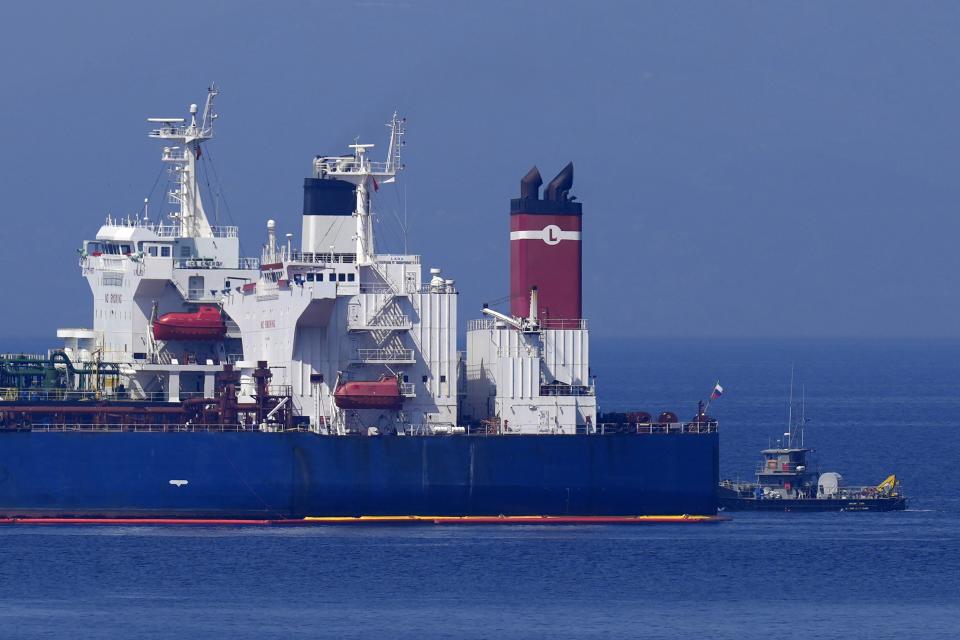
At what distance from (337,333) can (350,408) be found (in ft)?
7.25

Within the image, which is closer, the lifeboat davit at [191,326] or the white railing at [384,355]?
the white railing at [384,355]

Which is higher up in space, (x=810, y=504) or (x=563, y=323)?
(x=563, y=323)

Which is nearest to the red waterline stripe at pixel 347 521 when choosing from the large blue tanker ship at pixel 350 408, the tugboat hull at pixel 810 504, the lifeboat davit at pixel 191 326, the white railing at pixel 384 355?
the large blue tanker ship at pixel 350 408

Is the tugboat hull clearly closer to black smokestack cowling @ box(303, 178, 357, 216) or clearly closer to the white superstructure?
the white superstructure

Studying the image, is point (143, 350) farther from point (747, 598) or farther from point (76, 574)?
point (747, 598)

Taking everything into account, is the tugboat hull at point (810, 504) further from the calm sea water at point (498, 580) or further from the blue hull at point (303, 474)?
the blue hull at point (303, 474)

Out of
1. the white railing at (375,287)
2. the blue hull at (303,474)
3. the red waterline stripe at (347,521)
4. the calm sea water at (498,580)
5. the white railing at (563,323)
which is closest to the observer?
the calm sea water at (498,580)

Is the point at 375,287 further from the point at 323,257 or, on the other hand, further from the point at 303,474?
the point at 303,474

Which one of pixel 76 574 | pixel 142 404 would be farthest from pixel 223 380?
pixel 76 574

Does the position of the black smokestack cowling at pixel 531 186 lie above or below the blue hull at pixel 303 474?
above

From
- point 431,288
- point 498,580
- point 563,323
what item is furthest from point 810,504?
point 498,580

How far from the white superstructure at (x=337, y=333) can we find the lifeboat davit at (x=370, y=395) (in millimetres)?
264

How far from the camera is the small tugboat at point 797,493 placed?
66.2 m

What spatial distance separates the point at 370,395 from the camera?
6103cm
